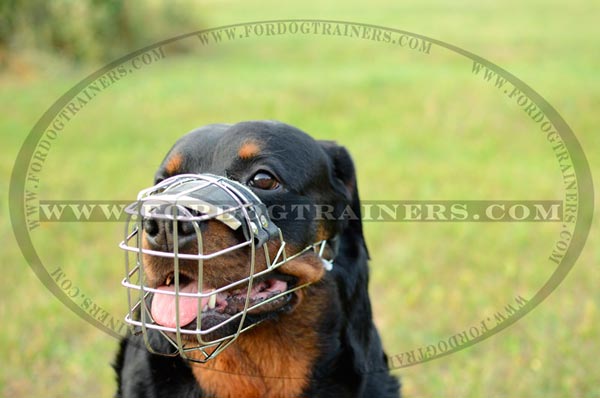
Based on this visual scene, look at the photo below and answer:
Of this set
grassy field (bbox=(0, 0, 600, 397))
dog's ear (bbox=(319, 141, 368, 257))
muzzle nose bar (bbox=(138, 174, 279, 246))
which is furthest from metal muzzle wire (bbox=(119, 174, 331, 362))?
grassy field (bbox=(0, 0, 600, 397))

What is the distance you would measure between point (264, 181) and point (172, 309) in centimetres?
65

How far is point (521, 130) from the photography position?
9445 millimetres

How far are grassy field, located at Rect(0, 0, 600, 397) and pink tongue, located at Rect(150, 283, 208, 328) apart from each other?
2.06 m

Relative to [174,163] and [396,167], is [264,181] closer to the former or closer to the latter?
[174,163]

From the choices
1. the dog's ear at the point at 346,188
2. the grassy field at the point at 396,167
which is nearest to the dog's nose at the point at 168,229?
the dog's ear at the point at 346,188

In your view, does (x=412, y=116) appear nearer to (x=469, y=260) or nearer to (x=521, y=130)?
(x=521, y=130)

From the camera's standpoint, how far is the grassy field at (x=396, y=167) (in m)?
4.32

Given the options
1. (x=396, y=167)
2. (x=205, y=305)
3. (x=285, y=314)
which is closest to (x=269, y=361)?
(x=285, y=314)

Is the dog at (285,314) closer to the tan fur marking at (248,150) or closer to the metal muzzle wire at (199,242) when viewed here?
the tan fur marking at (248,150)

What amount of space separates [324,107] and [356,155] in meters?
2.24

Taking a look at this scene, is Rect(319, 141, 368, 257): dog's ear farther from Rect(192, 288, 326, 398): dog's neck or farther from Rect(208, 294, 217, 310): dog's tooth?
Rect(208, 294, 217, 310): dog's tooth

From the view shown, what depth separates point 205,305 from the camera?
2.26 metres

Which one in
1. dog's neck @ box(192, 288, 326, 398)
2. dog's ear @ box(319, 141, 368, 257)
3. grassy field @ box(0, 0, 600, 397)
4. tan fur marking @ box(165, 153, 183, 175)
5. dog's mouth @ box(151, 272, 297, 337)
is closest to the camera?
dog's mouth @ box(151, 272, 297, 337)

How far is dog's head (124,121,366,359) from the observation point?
2145 millimetres
